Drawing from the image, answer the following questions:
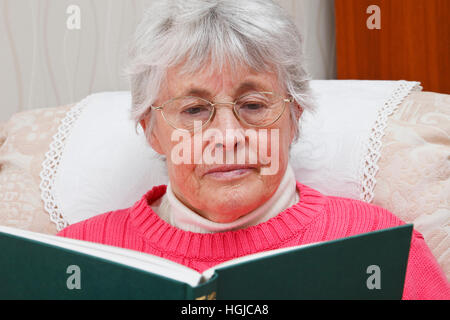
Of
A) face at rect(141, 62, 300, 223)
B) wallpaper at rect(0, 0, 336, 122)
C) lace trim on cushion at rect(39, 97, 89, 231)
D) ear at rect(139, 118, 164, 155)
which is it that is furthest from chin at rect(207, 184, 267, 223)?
wallpaper at rect(0, 0, 336, 122)

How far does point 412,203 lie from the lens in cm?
123

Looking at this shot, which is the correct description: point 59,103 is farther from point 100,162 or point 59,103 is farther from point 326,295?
point 326,295

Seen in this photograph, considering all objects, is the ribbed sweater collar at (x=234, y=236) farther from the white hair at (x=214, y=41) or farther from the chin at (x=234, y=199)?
the white hair at (x=214, y=41)

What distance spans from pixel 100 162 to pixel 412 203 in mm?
846

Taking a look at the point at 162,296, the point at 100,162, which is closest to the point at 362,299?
the point at 162,296

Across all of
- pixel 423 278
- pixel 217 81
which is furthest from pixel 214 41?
pixel 423 278

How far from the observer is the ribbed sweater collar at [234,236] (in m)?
1.13

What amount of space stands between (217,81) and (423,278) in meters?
0.61

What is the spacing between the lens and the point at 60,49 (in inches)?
67.3

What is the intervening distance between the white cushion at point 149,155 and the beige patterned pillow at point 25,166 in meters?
0.03

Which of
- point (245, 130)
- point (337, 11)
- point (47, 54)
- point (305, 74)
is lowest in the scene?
point (245, 130)

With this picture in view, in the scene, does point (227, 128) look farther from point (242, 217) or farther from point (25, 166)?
point (25, 166)

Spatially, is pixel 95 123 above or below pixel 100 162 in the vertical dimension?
above
